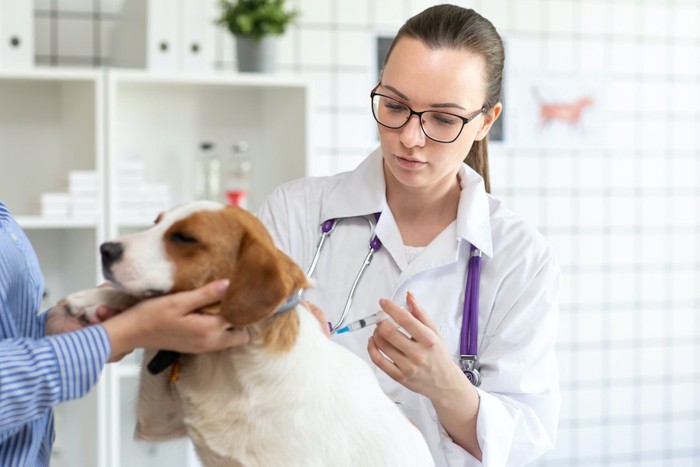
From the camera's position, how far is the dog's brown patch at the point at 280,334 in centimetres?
112

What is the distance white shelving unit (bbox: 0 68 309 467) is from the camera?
2479mm

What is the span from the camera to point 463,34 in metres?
1.50

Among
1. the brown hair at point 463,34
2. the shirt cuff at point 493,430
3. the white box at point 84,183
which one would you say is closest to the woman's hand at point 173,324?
the shirt cuff at point 493,430

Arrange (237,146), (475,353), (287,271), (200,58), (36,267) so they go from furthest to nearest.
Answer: (237,146) < (200,58) < (475,353) < (36,267) < (287,271)

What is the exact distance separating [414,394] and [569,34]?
232 centimetres

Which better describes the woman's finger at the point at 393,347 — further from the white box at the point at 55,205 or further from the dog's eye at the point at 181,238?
the white box at the point at 55,205

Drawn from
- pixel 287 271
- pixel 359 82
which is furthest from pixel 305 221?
pixel 359 82

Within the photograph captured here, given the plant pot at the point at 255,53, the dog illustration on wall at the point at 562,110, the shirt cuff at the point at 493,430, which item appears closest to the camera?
the shirt cuff at the point at 493,430

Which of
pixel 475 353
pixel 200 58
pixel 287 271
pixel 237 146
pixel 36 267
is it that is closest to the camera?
pixel 287 271

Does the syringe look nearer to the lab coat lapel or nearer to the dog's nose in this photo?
the lab coat lapel

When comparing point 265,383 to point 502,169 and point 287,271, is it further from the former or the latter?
point 502,169

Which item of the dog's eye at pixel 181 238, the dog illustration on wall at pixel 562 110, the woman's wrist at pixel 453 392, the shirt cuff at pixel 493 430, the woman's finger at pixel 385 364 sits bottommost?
the shirt cuff at pixel 493 430

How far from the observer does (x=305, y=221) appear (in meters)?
1.62

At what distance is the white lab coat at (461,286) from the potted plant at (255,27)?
3.70 ft
